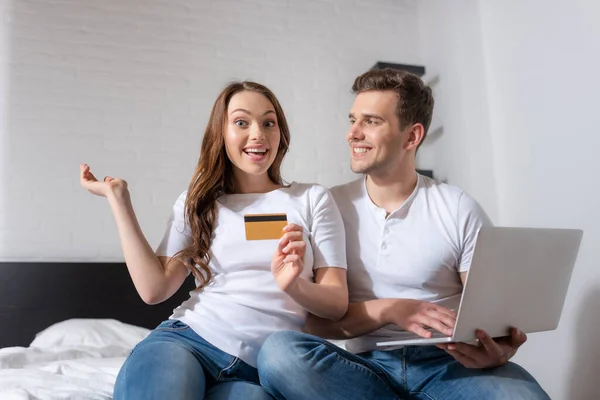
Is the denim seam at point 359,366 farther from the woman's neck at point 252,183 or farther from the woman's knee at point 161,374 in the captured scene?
the woman's neck at point 252,183

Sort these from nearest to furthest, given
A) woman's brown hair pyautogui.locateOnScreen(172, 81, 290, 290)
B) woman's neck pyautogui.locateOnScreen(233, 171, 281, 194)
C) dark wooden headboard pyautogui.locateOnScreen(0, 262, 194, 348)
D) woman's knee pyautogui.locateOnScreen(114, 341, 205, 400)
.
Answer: woman's knee pyautogui.locateOnScreen(114, 341, 205, 400)
woman's brown hair pyautogui.locateOnScreen(172, 81, 290, 290)
woman's neck pyautogui.locateOnScreen(233, 171, 281, 194)
dark wooden headboard pyautogui.locateOnScreen(0, 262, 194, 348)

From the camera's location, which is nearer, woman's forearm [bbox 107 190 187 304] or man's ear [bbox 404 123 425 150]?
woman's forearm [bbox 107 190 187 304]

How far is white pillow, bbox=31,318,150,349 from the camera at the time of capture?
87.8 inches

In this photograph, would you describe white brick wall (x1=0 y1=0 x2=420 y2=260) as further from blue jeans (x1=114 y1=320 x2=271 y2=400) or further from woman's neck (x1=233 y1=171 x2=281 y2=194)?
blue jeans (x1=114 y1=320 x2=271 y2=400)

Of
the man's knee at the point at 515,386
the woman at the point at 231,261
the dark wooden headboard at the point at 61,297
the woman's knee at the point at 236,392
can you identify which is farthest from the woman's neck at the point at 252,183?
the dark wooden headboard at the point at 61,297

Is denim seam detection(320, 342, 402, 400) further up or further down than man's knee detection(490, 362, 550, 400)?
further up

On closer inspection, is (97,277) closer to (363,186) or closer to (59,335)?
(59,335)

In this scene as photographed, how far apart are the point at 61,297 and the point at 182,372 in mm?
1766

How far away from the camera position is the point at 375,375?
1.16 metres

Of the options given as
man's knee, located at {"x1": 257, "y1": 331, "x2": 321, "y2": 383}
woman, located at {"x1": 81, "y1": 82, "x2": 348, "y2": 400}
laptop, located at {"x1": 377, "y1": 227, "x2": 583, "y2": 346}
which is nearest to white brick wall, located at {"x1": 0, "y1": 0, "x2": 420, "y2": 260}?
woman, located at {"x1": 81, "y1": 82, "x2": 348, "y2": 400}

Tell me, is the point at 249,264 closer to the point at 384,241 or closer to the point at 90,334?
the point at 384,241

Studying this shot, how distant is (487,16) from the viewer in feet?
8.27

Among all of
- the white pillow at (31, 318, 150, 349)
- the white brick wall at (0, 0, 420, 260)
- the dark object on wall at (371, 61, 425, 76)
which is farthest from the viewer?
the dark object on wall at (371, 61, 425, 76)

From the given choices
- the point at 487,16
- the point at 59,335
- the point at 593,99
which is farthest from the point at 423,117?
the point at 59,335
